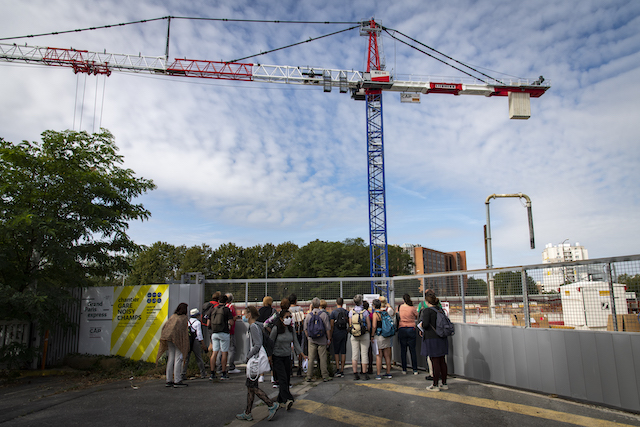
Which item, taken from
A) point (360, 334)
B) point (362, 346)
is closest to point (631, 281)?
point (360, 334)

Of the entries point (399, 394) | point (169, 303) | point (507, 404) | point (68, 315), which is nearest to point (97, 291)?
point (68, 315)

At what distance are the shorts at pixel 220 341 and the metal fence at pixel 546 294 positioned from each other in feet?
6.39

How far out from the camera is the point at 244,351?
33.7 feet

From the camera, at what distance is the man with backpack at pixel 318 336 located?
801cm

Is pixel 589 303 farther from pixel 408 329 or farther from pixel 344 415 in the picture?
pixel 344 415

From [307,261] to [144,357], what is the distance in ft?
194

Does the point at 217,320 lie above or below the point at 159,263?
below

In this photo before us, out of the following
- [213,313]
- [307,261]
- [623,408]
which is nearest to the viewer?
[623,408]

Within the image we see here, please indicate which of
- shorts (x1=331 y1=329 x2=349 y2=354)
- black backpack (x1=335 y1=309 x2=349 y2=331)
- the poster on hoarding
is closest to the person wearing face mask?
black backpack (x1=335 y1=309 x2=349 y2=331)

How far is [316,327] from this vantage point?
799cm

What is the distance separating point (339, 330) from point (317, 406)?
251cm

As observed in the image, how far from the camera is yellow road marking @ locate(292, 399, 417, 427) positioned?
5543 mm

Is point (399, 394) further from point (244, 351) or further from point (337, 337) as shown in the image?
point (244, 351)

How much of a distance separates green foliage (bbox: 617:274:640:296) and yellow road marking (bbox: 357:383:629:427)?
1.93 m
